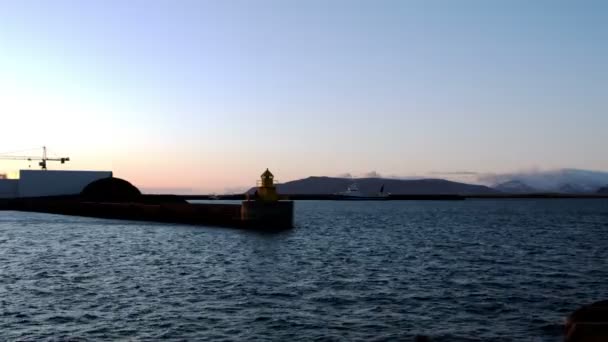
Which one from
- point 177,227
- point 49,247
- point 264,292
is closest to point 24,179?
point 177,227

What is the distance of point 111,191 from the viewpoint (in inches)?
4983

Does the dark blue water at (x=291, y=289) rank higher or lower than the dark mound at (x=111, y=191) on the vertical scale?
lower

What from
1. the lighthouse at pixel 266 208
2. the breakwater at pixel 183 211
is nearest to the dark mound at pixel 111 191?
the breakwater at pixel 183 211

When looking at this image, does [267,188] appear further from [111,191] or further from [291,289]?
[111,191]

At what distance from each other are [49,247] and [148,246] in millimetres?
7240

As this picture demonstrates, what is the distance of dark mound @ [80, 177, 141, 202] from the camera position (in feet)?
408

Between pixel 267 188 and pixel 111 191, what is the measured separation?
71784mm

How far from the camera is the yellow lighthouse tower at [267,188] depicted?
63031 millimetres

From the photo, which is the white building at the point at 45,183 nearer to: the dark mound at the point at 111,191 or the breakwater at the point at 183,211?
the dark mound at the point at 111,191

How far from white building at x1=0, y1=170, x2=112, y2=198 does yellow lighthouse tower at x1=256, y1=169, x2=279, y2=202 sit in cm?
8167

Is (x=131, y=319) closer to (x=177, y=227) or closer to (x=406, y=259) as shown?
(x=406, y=259)

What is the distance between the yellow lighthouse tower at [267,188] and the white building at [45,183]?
8167 cm

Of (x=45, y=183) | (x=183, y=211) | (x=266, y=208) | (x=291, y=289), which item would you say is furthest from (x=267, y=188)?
(x=45, y=183)

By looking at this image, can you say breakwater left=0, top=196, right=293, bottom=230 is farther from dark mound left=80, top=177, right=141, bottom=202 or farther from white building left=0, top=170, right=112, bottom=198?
white building left=0, top=170, right=112, bottom=198
